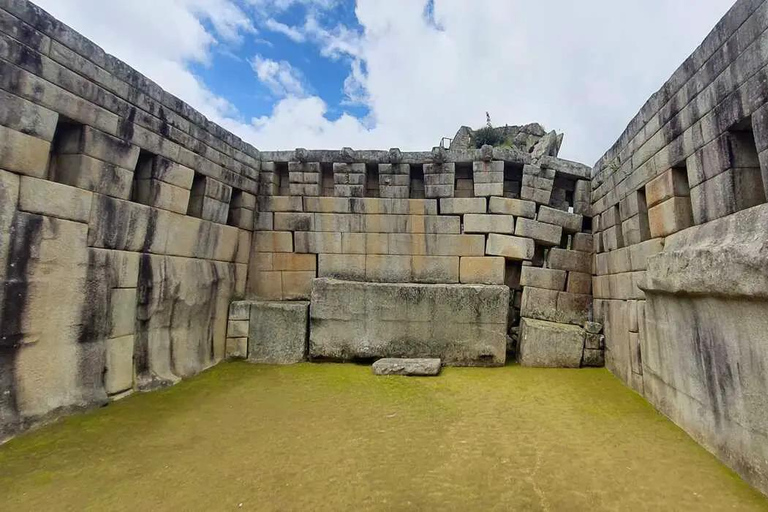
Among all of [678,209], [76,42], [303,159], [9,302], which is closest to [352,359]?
[303,159]

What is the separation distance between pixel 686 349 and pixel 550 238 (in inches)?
137

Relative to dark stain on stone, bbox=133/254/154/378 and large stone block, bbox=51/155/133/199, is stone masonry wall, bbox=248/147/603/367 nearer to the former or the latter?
dark stain on stone, bbox=133/254/154/378

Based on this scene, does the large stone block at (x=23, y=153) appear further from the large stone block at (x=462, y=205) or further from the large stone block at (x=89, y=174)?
the large stone block at (x=462, y=205)

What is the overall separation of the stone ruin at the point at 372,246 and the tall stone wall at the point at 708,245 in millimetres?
24

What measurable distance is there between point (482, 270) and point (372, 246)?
2202mm

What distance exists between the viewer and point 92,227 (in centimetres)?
434

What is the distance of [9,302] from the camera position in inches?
140

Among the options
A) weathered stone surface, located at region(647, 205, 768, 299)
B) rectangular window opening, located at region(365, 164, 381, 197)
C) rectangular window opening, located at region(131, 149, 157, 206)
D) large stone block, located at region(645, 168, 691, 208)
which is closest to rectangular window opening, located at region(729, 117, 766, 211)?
weathered stone surface, located at region(647, 205, 768, 299)

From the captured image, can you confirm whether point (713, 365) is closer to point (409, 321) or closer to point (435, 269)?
point (409, 321)

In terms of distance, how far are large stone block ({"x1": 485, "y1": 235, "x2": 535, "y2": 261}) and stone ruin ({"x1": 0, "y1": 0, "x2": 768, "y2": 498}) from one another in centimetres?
4

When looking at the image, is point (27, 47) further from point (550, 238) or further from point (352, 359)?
point (550, 238)

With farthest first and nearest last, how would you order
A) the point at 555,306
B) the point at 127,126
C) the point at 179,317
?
the point at 555,306 < the point at 179,317 < the point at 127,126

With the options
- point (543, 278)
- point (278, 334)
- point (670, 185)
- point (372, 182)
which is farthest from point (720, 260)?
point (278, 334)

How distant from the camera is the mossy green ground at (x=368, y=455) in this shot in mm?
2809
